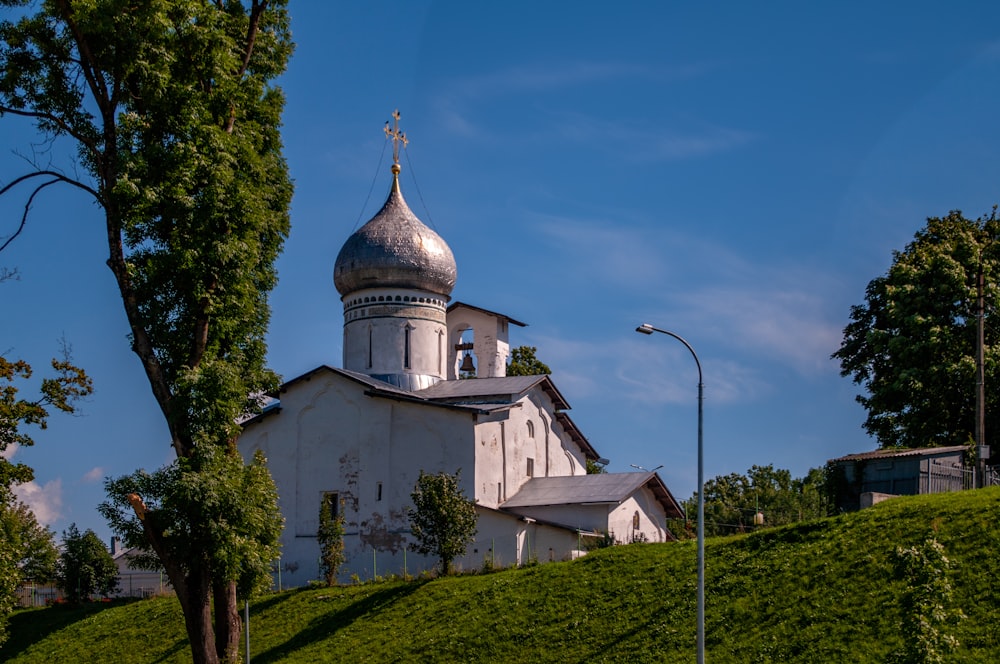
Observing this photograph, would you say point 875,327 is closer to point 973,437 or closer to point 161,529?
point 973,437

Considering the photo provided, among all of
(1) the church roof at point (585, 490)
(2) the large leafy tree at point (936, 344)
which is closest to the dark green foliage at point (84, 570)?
(1) the church roof at point (585, 490)

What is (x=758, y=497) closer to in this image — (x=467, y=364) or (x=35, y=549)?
(x=467, y=364)

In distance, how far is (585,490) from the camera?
1519 inches

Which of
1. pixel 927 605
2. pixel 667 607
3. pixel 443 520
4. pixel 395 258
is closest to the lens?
pixel 927 605

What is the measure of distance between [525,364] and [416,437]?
54.9 feet

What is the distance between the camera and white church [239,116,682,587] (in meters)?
37.7

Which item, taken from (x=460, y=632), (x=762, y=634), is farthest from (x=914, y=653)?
(x=460, y=632)

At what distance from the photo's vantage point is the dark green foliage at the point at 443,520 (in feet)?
110

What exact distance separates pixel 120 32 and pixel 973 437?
30.9 m

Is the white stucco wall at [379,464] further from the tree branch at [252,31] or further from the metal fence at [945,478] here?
the tree branch at [252,31]

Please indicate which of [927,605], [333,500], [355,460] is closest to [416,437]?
[355,460]

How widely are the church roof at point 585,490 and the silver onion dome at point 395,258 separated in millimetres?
8432

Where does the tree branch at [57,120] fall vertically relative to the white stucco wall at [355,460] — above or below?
above

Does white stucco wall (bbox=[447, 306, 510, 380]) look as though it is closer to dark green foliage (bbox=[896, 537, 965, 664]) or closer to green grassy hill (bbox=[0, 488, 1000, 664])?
green grassy hill (bbox=[0, 488, 1000, 664])
